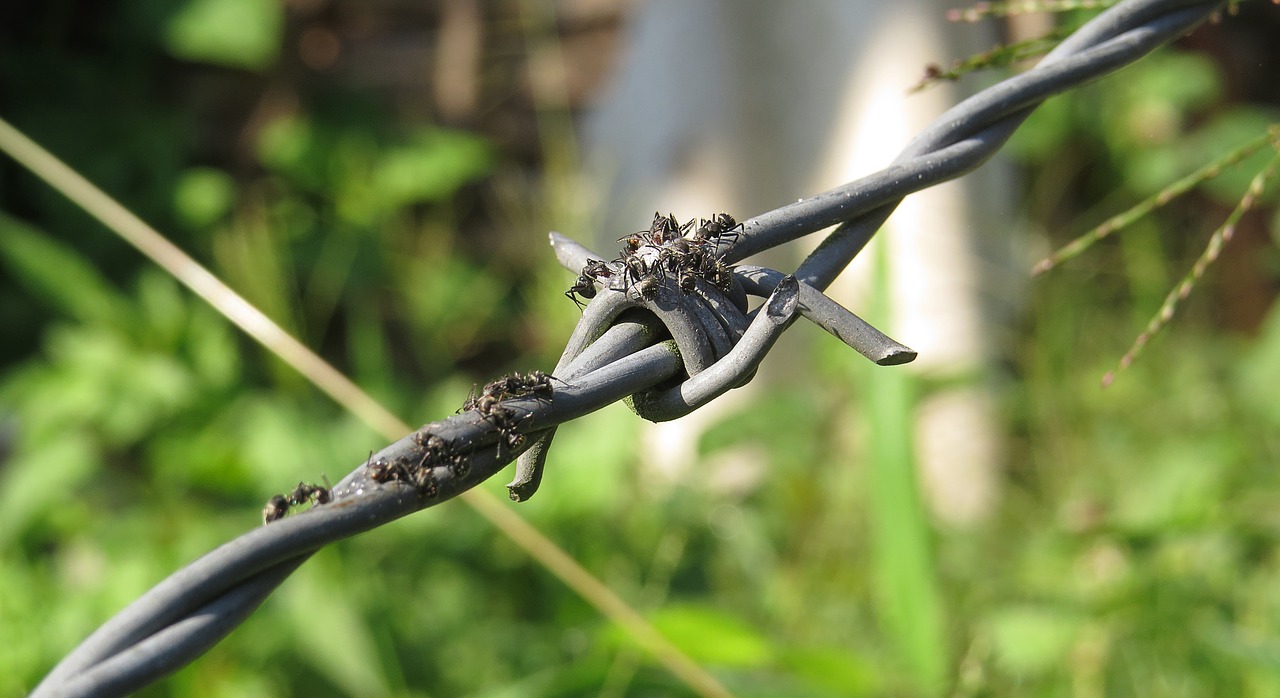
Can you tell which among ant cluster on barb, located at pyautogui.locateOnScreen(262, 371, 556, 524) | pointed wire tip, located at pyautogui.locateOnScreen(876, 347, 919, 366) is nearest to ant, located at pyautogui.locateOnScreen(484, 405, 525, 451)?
ant cluster on barb, located at pyautogui.locateOnScreen(262, 371, 556, 524)

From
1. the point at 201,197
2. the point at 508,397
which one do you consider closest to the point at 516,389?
the point at 508,397

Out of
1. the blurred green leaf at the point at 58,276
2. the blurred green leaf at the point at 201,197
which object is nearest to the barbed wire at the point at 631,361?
the blurred green leaf at the point at 58,276

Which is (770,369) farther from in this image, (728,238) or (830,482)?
(728,238)

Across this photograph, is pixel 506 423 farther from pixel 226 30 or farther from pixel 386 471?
pixel 226 30

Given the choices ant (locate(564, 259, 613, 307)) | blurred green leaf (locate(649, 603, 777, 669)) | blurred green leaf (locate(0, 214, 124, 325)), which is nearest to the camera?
ant (locate(564, 259, 613, 307))

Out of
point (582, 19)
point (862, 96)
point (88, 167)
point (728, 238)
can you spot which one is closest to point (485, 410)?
point (728, 238)

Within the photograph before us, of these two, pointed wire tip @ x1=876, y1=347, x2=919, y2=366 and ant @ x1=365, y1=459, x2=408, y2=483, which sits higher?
ant @ x1=365, y1=459, x2=408, y2=483

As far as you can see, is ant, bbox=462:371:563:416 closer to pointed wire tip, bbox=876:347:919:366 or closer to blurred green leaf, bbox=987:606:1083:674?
pointed wire tip, bbox=876:347:919:366

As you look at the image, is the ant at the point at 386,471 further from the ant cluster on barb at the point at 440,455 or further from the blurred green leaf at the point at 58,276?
the blurred green leaf at the point at 58,276

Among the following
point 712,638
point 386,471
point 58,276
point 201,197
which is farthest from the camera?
point 201,197
